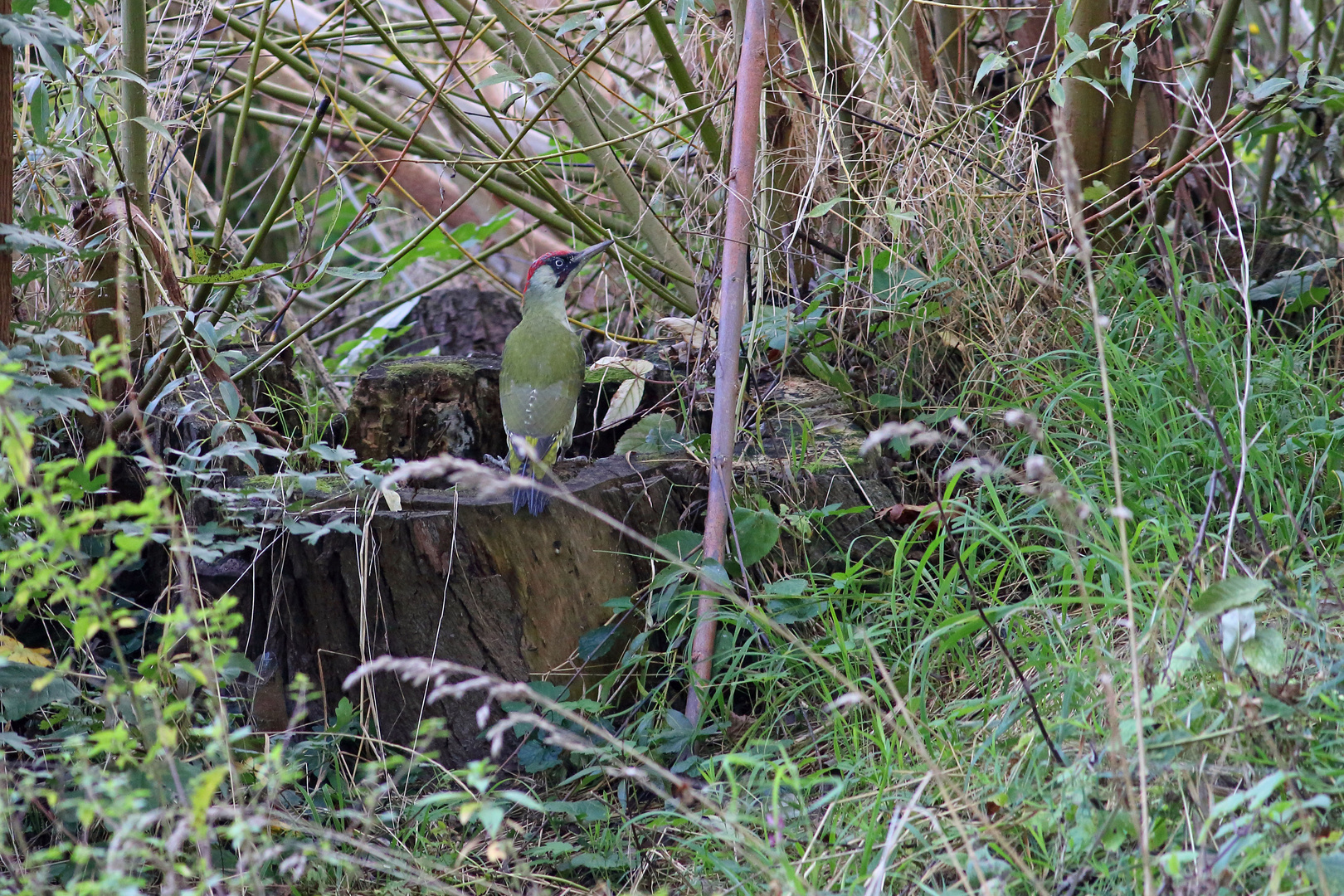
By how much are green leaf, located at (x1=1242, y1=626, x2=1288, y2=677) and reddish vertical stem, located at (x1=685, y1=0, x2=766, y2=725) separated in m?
1.31

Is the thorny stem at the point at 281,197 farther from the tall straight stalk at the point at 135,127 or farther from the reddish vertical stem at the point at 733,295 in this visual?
the reddish vertical stem at the point at 733,295

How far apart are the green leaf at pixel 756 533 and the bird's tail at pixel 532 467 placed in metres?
0.52

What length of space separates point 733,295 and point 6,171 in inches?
70.1

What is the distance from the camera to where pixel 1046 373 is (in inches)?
140

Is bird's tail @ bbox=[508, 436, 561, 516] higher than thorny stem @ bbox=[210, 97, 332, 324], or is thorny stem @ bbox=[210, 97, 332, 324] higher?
thorny stem @ bbox=[210, 97, 332, 324]

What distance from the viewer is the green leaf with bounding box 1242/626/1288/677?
191 cm

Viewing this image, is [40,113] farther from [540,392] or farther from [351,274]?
[540,392]

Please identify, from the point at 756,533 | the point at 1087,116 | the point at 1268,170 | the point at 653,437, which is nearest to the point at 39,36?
the point at 653,437

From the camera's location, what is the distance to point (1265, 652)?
1929mm

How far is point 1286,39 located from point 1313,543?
A: 3141 millimetres

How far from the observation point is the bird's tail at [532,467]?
9.99 feet

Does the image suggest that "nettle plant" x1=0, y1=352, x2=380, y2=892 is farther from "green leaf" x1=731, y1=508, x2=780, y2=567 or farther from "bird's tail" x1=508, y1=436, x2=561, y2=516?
"green leaf" x1=731, y1=508, x2=780, y2=567

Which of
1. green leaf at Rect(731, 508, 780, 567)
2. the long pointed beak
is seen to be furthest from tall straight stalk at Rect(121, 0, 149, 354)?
green leaf at Rect(731, 508, 780, 567)

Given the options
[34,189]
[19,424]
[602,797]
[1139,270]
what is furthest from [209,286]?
[1139,270]
